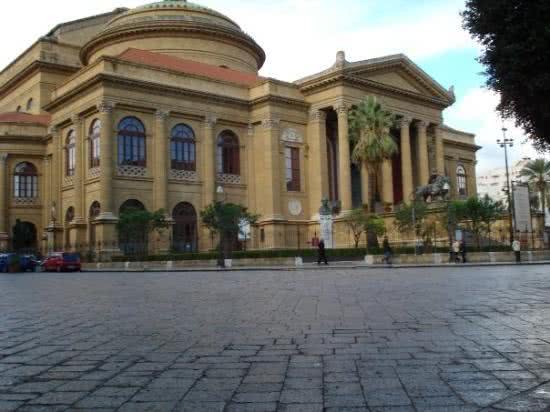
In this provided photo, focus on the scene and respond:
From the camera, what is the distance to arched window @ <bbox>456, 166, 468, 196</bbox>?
67.0 metres

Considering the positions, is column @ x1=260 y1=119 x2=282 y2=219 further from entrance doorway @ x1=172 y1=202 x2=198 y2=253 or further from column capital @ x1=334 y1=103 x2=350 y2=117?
entrance doorway @ x1=172 y1=202 x2=198 y2=253

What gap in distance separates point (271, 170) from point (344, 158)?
224 inches

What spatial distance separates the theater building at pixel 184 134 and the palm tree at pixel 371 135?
3.71 meters

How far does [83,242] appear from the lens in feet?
141

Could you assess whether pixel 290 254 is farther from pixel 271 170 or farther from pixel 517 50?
pixel 517 50

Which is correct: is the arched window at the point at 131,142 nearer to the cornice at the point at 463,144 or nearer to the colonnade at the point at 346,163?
the colonnade at the point at 346,163

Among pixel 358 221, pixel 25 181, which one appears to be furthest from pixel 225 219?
pixel 25 181

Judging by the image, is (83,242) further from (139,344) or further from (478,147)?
(478,147)

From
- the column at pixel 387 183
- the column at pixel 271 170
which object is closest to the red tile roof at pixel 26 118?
the column at pixel 271 170

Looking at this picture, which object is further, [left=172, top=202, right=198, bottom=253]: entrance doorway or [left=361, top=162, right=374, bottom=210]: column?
[left=361, top=162, right=374, bottom=210]: column

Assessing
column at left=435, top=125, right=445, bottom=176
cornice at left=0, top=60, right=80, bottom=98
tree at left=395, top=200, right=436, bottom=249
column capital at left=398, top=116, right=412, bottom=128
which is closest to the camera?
tree at left=395, top=200, right=436, bottom=249

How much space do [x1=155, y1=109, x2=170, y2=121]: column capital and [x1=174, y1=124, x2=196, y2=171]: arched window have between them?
1.30 m

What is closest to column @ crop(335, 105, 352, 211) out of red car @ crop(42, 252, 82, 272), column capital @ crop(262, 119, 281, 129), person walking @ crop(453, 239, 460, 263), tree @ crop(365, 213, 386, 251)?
column capital @ crop(262, 119, 281, 129)

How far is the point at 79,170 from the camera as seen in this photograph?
145 ft
